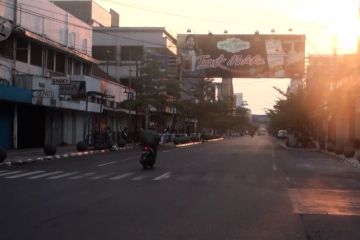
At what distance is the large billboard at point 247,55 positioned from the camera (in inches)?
2370

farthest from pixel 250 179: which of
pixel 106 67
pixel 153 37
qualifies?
pixel 153 37

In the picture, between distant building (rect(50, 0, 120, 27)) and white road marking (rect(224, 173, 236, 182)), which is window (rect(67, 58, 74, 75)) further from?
white road marking (rect(224, 173, 236, 182))

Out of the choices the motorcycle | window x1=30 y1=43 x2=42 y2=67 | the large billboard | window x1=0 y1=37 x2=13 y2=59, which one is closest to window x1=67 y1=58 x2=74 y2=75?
window x1=30 y1=43 x2=42 y2=67

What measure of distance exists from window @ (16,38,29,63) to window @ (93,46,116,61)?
40236 mm

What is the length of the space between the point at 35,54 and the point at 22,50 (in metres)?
2.69

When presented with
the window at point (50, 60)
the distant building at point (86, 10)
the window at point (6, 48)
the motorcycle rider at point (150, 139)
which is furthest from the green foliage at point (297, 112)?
the motorcycle rider at point (150, 139)

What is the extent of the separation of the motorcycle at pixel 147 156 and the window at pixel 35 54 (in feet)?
65.2

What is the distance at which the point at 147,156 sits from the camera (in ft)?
78.5

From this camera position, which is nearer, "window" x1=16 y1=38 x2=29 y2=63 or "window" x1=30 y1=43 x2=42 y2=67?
"window" x1=16 y1=38 x2=29 y2=63

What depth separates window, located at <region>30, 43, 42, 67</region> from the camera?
41.3 m

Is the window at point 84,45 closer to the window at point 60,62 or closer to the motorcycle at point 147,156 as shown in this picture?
the window at point 60,62

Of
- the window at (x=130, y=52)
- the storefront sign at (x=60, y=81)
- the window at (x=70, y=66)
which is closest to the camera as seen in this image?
the storefront sign at (x=60, y=81)

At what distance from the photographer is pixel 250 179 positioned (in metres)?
20.3

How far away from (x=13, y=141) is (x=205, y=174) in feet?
66.6
